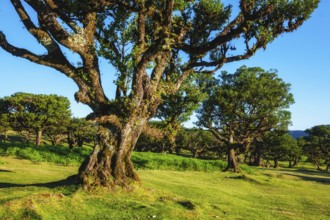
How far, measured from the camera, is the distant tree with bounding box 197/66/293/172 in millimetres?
52188

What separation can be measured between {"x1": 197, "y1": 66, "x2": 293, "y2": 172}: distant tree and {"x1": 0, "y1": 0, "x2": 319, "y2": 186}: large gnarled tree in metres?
33.2

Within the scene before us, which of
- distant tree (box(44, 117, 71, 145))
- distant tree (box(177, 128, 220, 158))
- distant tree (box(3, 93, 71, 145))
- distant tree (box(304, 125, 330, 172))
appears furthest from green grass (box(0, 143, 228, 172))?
distant tree (box(304, 125, 330, 172))

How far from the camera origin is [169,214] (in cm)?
1356

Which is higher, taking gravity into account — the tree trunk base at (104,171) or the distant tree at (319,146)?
the distant tree at (319,146)

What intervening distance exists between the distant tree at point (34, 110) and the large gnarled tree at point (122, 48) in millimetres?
57669

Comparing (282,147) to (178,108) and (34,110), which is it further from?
(178,108)

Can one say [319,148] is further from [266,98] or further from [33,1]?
[33,1]

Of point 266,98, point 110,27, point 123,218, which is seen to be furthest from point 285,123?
point 123,218

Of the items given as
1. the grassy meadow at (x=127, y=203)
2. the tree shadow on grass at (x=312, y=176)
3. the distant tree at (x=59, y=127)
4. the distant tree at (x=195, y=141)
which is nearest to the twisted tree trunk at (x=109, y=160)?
the grassy meadow at (x=127, y=203)

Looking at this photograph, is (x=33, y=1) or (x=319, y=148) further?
(x=319, y=148)

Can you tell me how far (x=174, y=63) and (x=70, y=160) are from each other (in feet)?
68.8

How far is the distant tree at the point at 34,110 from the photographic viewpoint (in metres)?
71.2

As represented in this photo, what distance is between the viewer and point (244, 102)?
53.7 metres

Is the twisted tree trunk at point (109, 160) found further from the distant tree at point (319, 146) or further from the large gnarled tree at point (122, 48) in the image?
the distant tree at point (319, 146)
